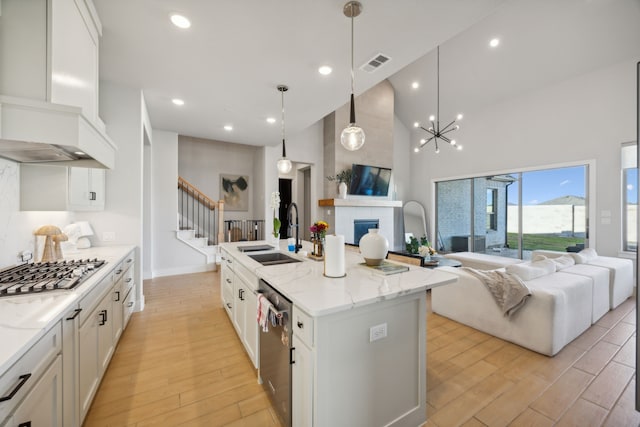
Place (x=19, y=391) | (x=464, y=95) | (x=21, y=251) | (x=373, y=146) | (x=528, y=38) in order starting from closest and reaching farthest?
(x=19, y=391) → (x=21, y=251) → (x=528, y=38) → (x=464, y=95) → (x=373, y=146)

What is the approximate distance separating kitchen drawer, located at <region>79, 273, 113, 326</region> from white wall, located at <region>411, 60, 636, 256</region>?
7167 mm

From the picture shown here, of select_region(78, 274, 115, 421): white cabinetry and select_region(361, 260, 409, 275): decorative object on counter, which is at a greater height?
select_region(361, 260, 409, 275): decorative object on counter

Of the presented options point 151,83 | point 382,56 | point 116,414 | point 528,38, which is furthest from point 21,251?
point 528,38

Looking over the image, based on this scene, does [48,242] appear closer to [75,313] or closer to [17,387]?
[75,313]

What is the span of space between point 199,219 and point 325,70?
5.04 metres

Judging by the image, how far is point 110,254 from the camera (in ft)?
8.44

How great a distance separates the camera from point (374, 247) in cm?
182

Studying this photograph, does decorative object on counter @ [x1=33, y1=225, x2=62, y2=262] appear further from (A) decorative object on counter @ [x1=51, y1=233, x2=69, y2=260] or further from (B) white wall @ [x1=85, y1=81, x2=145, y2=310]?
(B) white wall @ [x1=85, y1=81, x2=145, y2=310]

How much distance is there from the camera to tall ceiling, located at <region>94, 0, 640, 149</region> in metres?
2.02

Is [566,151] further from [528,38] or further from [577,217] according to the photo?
[528,38]

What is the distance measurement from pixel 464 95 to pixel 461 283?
5.54 meters

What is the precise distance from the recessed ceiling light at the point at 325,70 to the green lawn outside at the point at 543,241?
5.79 metres

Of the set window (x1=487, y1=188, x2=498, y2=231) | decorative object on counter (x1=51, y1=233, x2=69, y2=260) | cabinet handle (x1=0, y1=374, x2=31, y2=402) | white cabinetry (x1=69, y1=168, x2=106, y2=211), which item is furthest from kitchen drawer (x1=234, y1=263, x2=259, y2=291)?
window (x1=487, y1=188, x2=498, y2=231)

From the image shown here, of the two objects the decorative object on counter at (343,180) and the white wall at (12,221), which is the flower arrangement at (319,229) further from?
the decorative object on counter at (343,180)
